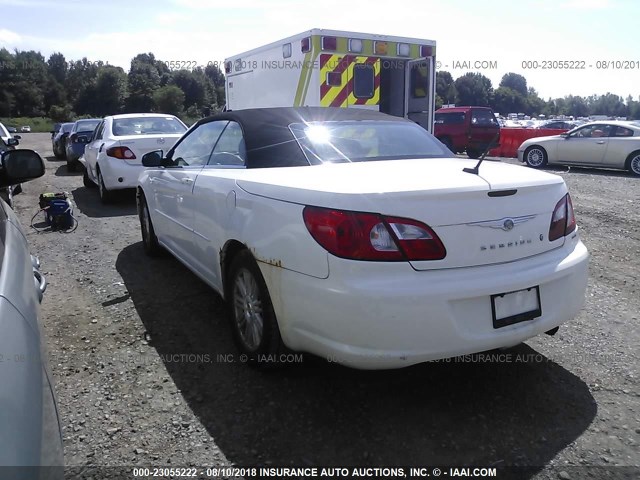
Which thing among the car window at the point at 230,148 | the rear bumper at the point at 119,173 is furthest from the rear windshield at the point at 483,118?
the car window at the point at 230,148

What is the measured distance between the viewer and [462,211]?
2455 millimetres

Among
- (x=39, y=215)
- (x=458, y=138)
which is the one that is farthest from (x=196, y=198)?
(x=458, y=138)

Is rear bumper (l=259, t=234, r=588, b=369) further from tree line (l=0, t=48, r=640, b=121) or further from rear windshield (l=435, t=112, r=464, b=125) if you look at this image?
tree line (l=0, t=48, r=640, b=121)

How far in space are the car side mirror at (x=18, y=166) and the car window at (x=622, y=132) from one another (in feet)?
45.4

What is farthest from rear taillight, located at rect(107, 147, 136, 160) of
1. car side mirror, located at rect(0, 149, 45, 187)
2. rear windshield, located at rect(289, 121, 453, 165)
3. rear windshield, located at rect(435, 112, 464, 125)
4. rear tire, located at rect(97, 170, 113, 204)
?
rear windshield, located at rect(435, 112, 464, 125)

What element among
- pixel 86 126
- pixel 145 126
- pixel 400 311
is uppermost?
pixel 86 126

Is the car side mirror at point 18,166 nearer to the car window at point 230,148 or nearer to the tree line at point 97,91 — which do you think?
the car window at point 230,148

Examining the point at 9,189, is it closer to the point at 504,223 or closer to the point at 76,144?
the point at 504,223

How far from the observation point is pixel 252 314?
3.08 m

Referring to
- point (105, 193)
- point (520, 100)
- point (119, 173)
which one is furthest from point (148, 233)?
point (520, 100)

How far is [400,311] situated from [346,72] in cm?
679

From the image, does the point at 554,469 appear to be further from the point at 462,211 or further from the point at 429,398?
the point at 462,211

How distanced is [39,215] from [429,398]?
7336 millimetres

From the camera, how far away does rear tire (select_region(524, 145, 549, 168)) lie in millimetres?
14287
